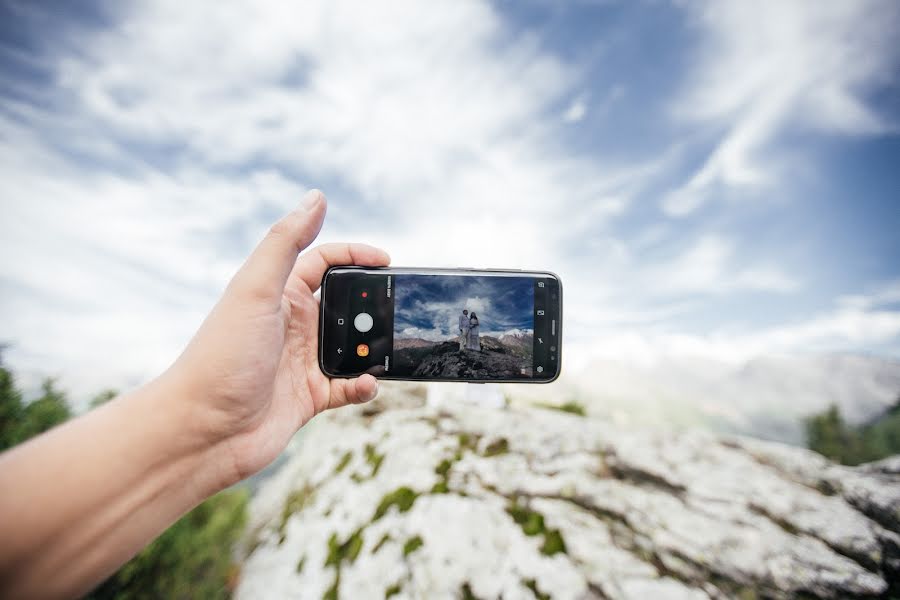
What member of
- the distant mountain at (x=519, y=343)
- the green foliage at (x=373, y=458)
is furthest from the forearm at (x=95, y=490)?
the green foliage at (x=373, y=458)

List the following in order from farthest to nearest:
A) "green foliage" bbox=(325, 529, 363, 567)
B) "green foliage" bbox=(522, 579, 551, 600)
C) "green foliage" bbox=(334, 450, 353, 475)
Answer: "green foliage" bbox=(334, 450, 353, 475) < "green foliage" bbox=(325, 529, 363, 567) < "green foliage" bbox=(522, 579, 551, 600)

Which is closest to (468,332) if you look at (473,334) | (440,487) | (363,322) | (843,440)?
(473,334)

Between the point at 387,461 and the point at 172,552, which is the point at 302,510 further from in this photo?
the point at 172,552

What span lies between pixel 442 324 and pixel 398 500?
3668 millimetres

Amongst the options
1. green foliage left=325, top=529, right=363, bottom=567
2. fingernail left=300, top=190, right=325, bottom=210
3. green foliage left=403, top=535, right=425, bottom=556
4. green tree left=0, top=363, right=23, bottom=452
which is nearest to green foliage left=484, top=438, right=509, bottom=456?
green foliage left=403, top=535, right=425, bottom=556

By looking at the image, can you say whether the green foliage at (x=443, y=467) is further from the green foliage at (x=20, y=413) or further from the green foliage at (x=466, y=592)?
the green foliage at (x=20, y=413)

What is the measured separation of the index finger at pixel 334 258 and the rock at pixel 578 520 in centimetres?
393

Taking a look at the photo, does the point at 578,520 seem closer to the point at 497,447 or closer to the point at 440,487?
the point at 497,447

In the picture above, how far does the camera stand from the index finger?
3584 mm

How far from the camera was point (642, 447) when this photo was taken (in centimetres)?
604

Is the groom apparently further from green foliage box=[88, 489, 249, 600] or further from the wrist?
green foliage box=[88, 489, 249, 600]

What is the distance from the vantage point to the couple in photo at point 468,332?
3.58 metres

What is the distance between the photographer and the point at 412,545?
5004 mm

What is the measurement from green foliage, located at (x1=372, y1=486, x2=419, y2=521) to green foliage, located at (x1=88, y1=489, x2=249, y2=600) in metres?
4.01
